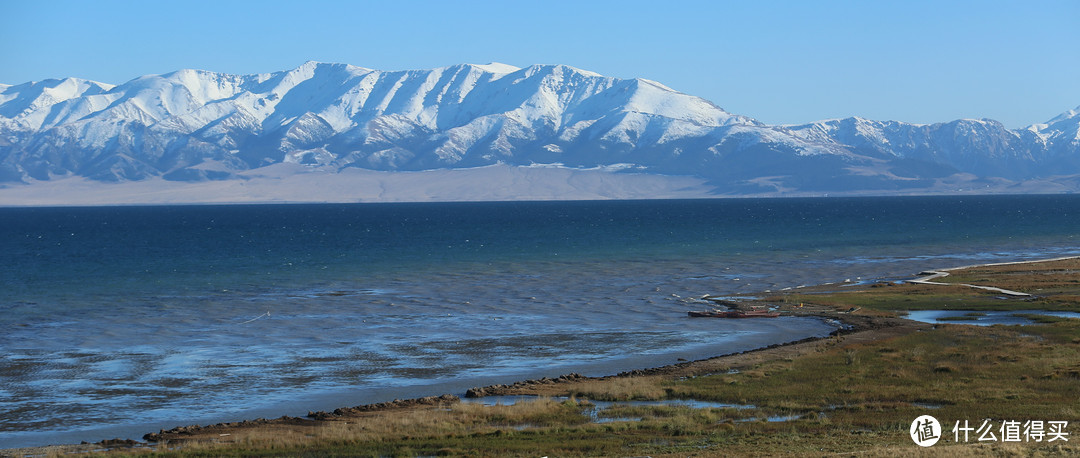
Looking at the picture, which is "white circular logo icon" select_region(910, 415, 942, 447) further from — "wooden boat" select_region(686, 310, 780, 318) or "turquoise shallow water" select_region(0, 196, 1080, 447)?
"wooden boat" select_region(686, 310, 780, 318)

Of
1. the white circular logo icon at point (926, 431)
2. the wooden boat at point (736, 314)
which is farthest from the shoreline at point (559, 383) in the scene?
the white circular logo icon at point (926, 431)

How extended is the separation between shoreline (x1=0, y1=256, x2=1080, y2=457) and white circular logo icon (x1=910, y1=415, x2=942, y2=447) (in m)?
13.2

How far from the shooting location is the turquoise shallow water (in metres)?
43.9

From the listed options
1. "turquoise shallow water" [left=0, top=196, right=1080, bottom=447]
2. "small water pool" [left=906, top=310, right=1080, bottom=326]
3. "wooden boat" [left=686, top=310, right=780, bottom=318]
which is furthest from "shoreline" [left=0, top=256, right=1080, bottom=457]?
"wooden boat" [left=686, top=310, right=780, bottom=318]

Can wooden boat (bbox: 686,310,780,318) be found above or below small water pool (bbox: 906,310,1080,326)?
below

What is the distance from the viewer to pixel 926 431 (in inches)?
1210

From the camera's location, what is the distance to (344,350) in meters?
55.1

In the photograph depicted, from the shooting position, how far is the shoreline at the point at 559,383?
34.5 m

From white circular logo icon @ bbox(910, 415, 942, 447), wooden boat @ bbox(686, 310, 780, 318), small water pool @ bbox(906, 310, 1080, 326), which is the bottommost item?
wooden boat @ bbox(686, 310, 780, 318)

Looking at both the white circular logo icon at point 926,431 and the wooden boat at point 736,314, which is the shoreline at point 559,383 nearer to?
the wooden boat at point 736,314

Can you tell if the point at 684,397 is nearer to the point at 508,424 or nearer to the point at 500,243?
the point at 508,424

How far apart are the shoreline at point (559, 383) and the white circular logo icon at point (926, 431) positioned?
13.2 meters

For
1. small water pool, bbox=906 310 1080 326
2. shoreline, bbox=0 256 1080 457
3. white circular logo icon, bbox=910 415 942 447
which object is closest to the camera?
white circular logo icon, bbox=910 415 942 447

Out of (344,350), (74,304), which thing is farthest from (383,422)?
(74,304)
